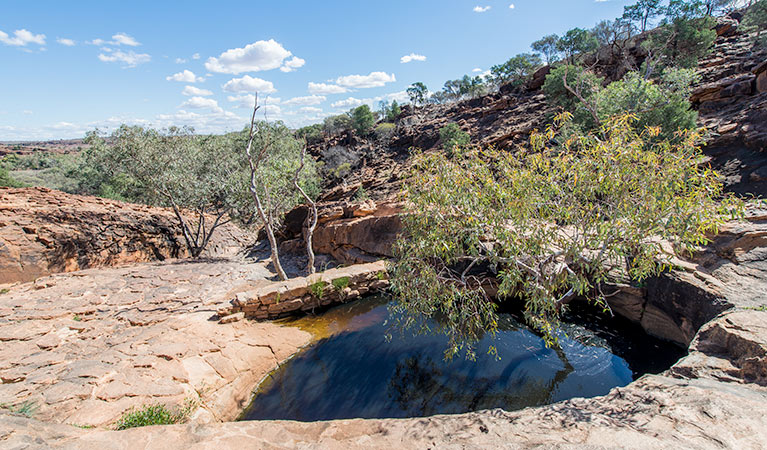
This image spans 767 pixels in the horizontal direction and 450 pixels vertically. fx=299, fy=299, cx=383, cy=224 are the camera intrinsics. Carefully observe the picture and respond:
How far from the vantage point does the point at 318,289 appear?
33.8 feet

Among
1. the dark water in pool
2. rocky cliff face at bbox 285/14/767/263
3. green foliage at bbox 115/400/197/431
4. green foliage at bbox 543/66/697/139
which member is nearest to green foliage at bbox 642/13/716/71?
rocky cliff face at bbox 285/14/767/263

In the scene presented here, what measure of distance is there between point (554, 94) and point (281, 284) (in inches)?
1153

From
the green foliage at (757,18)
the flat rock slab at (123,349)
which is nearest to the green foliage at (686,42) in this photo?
the green foliage at (757,18)

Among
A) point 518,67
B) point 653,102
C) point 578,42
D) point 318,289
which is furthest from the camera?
point 518,67

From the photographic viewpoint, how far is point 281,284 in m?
10.2

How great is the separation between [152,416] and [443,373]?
589 centimetres

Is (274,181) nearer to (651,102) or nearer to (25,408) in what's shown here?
(25,408)

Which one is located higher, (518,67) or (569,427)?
(518,67)

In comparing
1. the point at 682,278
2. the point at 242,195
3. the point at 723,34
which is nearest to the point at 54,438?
the point at 682,278

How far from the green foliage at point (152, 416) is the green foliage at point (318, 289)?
16.0ft

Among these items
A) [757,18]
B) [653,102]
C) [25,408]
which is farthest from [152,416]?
[757,18]

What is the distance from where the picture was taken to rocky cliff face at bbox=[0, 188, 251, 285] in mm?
11016

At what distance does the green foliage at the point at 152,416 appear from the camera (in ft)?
16.4

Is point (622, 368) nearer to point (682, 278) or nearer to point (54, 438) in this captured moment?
point (682, 278)
